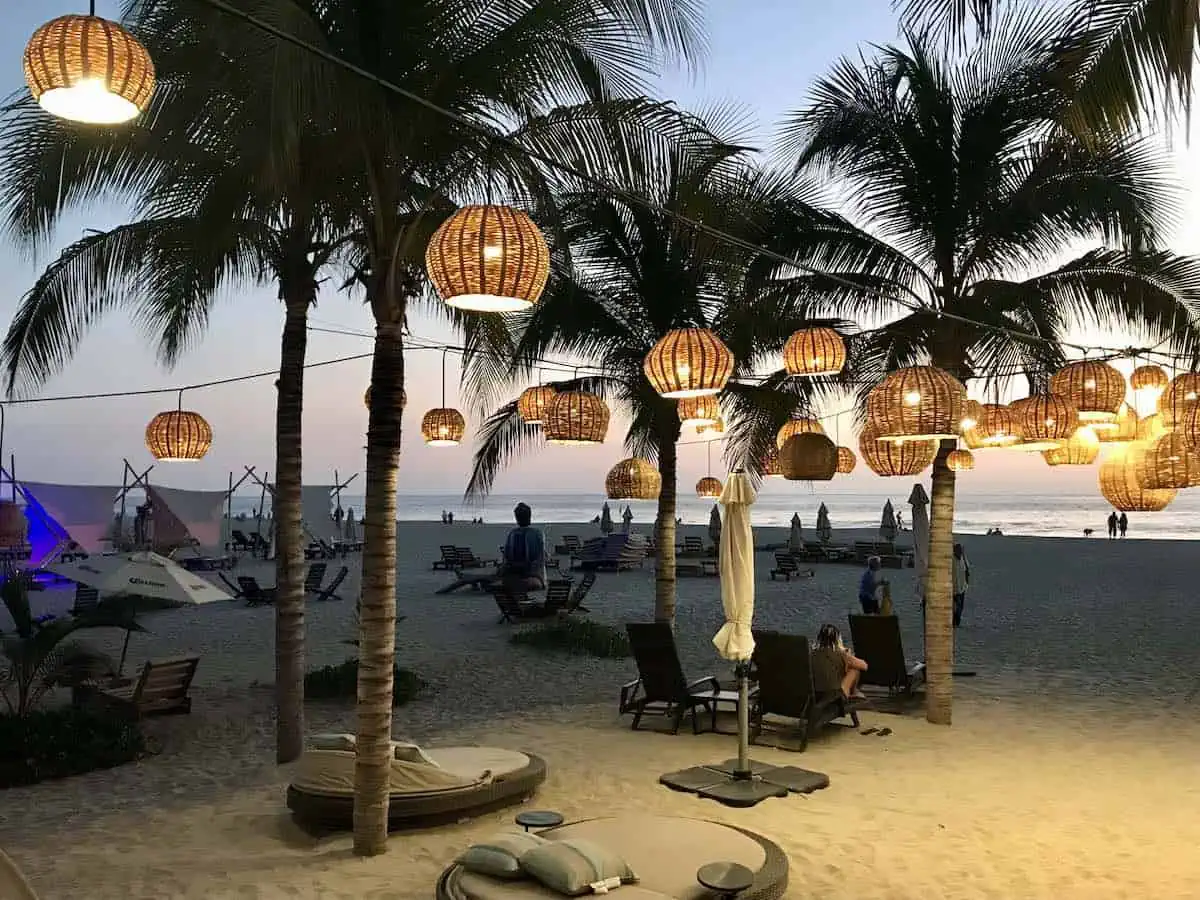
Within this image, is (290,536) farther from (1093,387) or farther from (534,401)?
(1093,387)

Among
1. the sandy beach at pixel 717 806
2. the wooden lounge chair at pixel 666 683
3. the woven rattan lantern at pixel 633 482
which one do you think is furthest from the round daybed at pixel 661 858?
the woven rattan lantern at pixel 633 482

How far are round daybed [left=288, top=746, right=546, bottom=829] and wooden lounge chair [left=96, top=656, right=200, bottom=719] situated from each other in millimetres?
3903

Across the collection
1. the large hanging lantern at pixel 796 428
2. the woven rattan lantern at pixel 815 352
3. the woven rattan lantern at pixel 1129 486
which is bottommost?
the woven rattan lantern at pixel 1129 486

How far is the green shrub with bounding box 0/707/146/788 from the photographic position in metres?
7.93

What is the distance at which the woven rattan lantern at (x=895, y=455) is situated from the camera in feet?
28.8

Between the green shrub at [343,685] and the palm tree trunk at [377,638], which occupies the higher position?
the palm tree trunk at [377,638]

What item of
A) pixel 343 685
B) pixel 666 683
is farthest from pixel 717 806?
pixel 343 685

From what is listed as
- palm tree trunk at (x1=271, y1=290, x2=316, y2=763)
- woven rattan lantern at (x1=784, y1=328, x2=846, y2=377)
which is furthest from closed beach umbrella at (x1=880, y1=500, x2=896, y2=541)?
palm tree trunk at (x1=271, y1=290, x2=316, y2=763)

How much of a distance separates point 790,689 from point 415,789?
397 cm

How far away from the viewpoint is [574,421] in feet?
29.0

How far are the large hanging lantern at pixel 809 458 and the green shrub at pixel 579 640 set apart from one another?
16.5 feet

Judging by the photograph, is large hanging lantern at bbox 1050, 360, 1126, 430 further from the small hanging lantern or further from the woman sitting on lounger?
the woman sitting on lounger

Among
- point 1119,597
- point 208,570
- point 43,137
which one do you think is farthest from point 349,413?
point 43,137

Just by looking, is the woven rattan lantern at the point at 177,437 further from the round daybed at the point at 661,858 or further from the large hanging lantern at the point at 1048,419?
the large hanging lantern at the point at 1048,419
